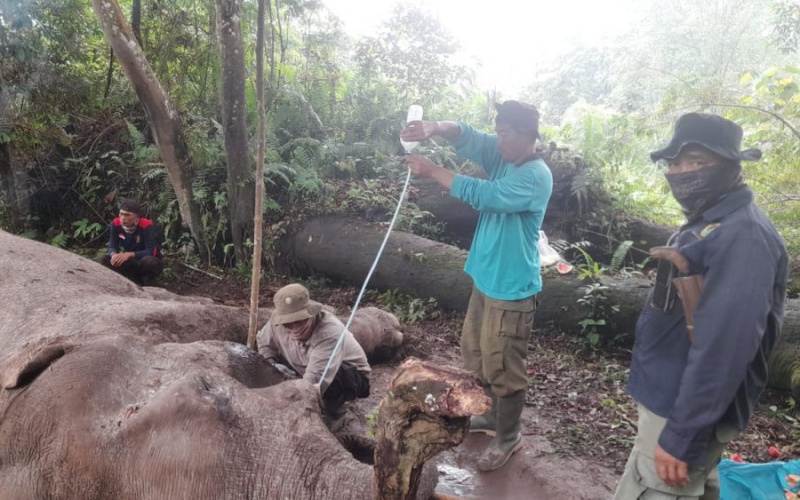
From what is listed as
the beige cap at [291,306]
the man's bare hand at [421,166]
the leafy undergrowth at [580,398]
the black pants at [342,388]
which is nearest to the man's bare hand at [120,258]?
the leafy undergrowth at [580,398]

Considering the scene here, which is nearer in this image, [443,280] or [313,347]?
[313,347]

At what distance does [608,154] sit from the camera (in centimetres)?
1028

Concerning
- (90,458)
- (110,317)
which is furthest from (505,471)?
(110,317)

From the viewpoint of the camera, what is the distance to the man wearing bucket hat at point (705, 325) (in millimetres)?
2127

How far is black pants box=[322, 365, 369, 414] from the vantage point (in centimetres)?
424

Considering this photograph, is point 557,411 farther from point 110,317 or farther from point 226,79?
point 226,79

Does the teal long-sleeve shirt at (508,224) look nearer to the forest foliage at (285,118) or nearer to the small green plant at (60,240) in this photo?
the forest foliage at (285,118)

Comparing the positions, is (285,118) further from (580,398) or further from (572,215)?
(580,398)

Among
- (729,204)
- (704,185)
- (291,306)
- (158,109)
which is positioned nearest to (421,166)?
(291,306)

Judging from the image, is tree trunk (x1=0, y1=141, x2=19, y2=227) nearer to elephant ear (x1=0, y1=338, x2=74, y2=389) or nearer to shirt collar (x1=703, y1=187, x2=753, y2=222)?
elephant ear (x1=0, y1=338, x2=74, y2=389)

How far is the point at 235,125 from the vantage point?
7801mm

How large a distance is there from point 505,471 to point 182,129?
7.00m

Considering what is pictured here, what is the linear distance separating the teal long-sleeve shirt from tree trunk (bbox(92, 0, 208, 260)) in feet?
19.1

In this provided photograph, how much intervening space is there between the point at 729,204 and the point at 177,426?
2800 millimetres
